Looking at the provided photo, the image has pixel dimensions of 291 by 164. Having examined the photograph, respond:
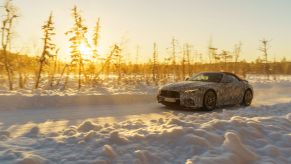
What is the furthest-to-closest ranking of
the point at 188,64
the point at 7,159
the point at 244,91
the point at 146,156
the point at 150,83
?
the point at 188,64 → the point at 150,83 → the point at 244,91 → the point at 146,156 → the point at 7,159

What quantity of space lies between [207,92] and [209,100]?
0.30 metres

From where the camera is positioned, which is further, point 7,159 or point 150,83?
point 150,83

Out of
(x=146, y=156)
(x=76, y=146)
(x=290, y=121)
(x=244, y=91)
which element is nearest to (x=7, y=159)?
(x=76, y=146)

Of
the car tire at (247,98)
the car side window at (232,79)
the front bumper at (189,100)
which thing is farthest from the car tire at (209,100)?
the car tire at (247,98)

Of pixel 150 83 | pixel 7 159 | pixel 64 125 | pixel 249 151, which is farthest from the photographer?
pixel 150 83

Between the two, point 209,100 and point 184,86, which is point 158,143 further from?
point 209,100

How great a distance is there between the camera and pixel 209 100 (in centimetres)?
1330

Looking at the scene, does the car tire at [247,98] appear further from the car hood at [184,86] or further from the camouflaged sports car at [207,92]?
the car hood at [184,86]

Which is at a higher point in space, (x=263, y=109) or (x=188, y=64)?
(x=188, y=64)

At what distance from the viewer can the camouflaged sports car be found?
42.5 feet

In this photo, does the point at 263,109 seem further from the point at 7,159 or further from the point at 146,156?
the point at 7,159

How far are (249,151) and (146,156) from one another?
174 cm

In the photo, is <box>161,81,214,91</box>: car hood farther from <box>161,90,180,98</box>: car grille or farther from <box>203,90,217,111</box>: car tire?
<box>203,90,217,111</box>: car tire

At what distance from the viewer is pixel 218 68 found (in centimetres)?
3359
